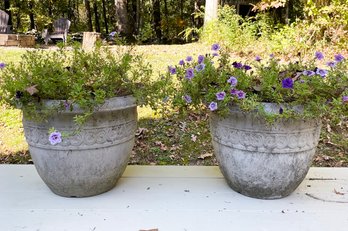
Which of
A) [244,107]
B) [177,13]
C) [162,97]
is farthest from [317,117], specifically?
[177,13]

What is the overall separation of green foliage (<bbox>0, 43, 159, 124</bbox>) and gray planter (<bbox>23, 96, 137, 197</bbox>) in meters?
0.05

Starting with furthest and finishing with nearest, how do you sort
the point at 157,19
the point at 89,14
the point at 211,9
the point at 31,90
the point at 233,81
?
the point at 89,14 < the point at 157,19 < the point at 211,9 < the point at 233,81 < the point at 31,90

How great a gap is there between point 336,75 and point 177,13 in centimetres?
1614

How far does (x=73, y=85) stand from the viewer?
1.50 m

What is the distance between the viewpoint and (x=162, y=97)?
5.56 ft

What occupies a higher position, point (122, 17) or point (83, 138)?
point (122, 17)

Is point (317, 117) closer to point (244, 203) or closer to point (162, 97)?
point (244, 203)

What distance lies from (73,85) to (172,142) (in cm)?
154

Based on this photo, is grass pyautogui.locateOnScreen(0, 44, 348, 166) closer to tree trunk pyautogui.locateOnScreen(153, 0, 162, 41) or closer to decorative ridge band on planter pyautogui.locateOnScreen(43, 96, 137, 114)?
decorative ridge band on planter pyautogui.locateOnScreen(43, 96, 137, 114)

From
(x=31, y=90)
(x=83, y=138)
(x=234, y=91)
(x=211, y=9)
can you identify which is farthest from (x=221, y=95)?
(x=211, y=9)

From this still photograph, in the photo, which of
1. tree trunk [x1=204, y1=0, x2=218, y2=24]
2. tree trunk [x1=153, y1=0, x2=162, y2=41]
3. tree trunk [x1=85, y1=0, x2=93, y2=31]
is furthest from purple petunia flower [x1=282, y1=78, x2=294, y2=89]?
tree trunk [x1=85, y1=0, x2=93, y2=31]

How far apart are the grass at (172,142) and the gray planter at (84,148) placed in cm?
100

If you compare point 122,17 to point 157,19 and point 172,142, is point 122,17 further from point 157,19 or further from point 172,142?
point 172,142

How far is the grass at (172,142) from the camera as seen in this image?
2.72m
